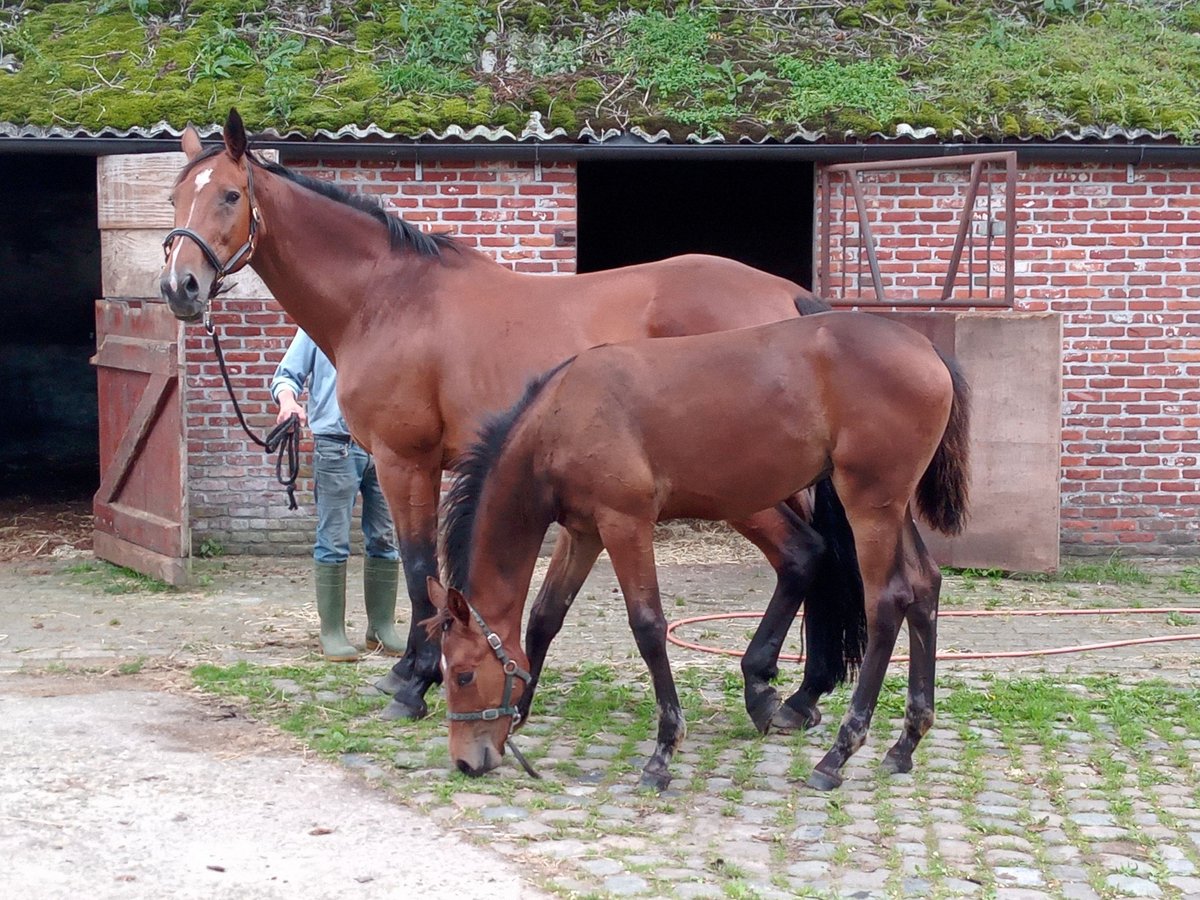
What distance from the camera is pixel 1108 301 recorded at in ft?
30.9

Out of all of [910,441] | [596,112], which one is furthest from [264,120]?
[910,441]

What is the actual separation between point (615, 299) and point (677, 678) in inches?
70.8

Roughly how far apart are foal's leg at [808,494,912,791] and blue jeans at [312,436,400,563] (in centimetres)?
259

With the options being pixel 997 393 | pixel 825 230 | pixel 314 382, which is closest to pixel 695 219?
pixel 825 230

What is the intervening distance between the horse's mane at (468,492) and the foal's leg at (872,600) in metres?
1.21

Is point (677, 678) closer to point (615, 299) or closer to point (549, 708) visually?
point (549, 708)

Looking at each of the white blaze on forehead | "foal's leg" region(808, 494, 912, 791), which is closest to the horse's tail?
"foal's leg" region(808, 494, 912, 791)

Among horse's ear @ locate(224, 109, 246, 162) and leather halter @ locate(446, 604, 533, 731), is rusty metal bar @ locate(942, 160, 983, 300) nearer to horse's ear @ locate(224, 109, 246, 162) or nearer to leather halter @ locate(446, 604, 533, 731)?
horse's ear @ locate(224, 109, 246, 162)

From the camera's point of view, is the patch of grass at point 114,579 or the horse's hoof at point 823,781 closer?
the horse's hoof at point 823,781

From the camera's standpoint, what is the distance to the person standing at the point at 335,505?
6.78 meters

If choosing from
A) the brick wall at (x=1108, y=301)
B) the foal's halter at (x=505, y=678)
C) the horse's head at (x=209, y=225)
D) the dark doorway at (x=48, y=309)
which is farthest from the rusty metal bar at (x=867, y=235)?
the dark doorway at (x=48, y=309)

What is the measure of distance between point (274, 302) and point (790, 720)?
17.0ft

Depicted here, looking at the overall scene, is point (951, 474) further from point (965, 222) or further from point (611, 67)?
point (611, 67)

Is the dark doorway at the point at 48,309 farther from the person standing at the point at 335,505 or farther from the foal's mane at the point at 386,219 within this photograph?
the foal's mane at the point at 386,219
